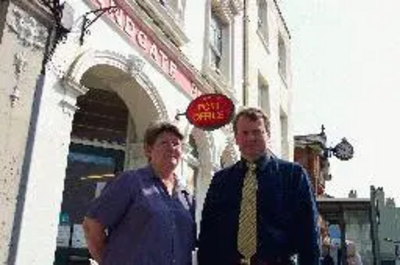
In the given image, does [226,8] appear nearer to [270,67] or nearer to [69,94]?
[270,67]

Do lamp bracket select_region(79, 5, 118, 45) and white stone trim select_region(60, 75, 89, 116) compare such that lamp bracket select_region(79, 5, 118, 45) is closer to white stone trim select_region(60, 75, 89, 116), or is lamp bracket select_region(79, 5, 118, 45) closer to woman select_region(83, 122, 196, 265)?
white stone trim select_region(60, 75, 89, 116)

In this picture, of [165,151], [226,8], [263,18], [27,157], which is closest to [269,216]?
[165,151]

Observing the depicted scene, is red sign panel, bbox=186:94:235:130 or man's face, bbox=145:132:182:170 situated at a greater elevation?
red sign panel, bbox=186:94:235:130

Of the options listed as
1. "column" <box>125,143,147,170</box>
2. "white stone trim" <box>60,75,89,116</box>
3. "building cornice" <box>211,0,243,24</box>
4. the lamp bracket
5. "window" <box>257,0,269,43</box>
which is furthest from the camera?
"window" <box>257,0,269,43</box>

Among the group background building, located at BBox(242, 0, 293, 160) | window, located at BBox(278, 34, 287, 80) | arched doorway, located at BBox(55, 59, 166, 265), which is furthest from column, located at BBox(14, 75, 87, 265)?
window, located at BBox(278, 34, 287, 80)

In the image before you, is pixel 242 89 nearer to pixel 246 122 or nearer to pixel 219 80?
pixel 219 80

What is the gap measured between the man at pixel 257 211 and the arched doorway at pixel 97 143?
5340mm

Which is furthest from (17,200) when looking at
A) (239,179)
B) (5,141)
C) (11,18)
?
(239,179)

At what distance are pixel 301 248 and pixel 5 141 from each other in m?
3.43

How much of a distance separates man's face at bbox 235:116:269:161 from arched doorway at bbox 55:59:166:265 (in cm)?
534

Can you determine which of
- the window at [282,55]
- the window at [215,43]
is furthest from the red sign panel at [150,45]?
the window at [282,55]

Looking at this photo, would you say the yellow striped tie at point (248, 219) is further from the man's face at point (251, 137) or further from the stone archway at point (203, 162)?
the stone archway at point (203, 162)

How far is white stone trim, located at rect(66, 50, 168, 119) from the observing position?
6648mm

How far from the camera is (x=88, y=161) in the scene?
922 cm
